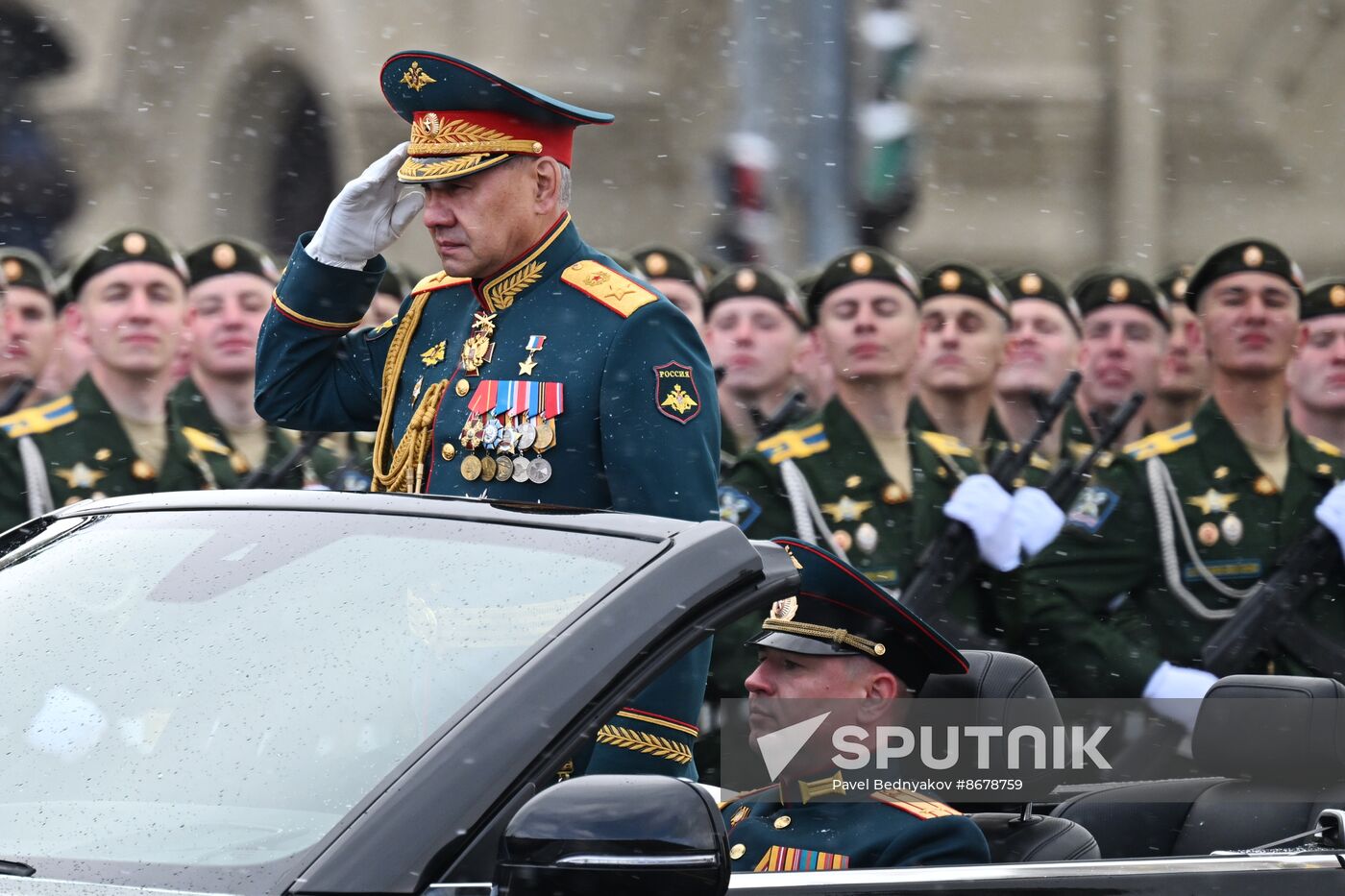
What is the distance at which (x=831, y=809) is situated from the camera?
293 cm

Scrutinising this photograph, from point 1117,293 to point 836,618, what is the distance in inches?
171

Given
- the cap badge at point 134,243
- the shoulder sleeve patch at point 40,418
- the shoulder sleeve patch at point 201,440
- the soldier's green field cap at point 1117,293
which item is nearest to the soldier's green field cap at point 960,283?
the soldier's green field cap at point 1117,293

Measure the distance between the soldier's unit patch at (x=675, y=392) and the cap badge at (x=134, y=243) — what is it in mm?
3986

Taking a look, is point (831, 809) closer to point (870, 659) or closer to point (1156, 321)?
point (870, 659)

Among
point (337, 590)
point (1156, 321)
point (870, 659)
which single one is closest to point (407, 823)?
point (337, 590)

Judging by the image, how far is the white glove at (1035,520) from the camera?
700cm

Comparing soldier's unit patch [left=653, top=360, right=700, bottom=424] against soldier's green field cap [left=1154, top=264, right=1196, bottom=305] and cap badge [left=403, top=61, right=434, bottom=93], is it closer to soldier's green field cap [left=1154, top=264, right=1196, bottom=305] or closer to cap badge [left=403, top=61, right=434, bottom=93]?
cap badge [left=403, top=61, right=434, bottom=93]

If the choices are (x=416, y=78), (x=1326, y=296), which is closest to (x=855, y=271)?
(x=1326, y=296)

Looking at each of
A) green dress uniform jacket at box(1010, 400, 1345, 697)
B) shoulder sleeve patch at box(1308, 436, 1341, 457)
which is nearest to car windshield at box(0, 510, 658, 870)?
green dress uniform jacket at box(1010, 400, 1345, 697)

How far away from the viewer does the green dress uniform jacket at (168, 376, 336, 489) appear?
6.97 m

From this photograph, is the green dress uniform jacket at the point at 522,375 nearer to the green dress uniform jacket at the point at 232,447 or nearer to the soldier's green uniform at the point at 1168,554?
the green dress uniform jacket at the point at 232,447

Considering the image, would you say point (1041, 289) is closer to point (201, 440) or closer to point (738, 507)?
point (738, 507)

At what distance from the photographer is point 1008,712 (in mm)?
3326

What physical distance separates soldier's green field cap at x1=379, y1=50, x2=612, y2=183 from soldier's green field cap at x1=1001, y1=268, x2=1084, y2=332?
399 centimetres
